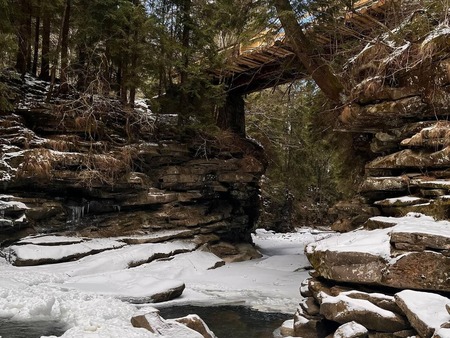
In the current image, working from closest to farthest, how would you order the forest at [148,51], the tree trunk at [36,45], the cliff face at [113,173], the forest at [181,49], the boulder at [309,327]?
1. the boulder at [309,327]
2. the forest at [181,49]
3. the cliff face at [113,173]
4. the forest at [148,51]
5. the tree trunk at [36,45]

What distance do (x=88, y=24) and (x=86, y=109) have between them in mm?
2541

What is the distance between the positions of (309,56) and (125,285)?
694 cm

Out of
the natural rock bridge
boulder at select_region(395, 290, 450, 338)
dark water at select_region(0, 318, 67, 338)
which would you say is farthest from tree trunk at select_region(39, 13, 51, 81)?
boulder at select_region(395, 290, 450, 338)

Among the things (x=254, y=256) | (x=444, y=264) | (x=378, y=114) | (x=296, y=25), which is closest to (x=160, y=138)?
(x=254, y=256)

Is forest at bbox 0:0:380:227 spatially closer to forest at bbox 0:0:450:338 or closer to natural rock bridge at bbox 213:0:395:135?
forest at bbox 0:0:450:338

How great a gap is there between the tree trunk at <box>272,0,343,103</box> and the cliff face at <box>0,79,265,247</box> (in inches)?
197

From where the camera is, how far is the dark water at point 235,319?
712 centimetres

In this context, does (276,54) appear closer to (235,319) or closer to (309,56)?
(309,56)

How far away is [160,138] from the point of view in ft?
47.1

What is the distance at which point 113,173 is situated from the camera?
1230 centimetres

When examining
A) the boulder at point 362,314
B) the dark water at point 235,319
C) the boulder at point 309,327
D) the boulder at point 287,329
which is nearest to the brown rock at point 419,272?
the boulder at point 362,314

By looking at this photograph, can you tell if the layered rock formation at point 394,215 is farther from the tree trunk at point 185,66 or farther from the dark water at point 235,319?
the tree trunk at point 185,66

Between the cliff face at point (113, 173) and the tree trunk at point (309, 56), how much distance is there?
4992mm

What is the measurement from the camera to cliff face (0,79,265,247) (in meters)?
11.2
